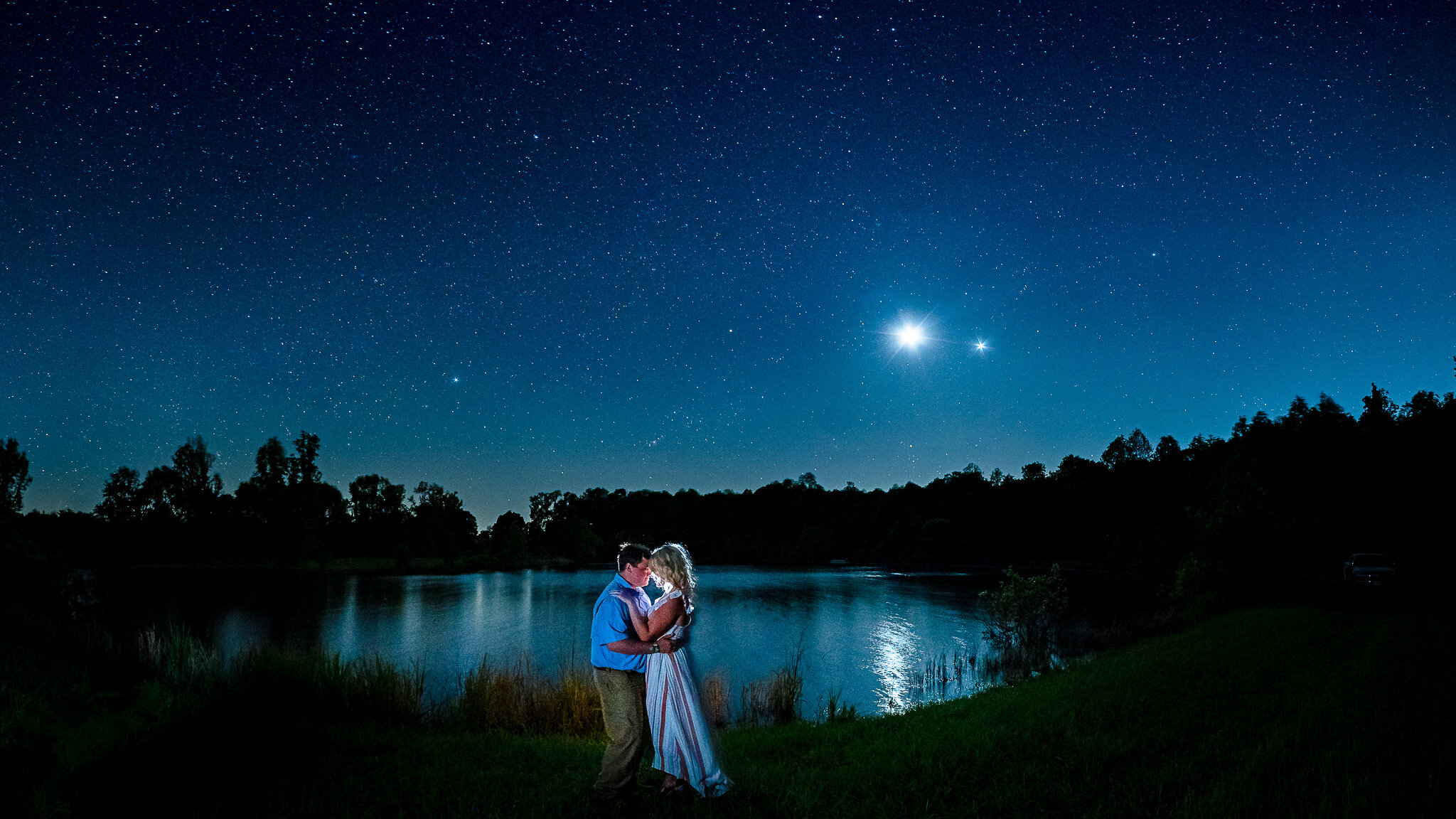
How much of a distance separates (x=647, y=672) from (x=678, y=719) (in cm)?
52

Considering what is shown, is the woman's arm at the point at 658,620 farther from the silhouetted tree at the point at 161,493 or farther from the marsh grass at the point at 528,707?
the silhouetted tree at the point at 161,493

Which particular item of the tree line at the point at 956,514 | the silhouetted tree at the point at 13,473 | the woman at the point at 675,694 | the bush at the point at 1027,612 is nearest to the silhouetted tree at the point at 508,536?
the tree line at the point at 956,514

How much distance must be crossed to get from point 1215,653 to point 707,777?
14816 millimetres

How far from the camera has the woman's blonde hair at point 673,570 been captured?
5836mm

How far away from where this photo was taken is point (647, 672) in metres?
6.11

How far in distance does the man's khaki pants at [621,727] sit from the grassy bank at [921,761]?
26 centimetres

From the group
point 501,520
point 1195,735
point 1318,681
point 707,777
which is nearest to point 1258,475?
point 1318,681

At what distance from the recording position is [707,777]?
6410 millimetres

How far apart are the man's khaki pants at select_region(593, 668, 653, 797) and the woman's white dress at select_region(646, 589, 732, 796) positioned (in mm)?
146

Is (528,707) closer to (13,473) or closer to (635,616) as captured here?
(635,616)

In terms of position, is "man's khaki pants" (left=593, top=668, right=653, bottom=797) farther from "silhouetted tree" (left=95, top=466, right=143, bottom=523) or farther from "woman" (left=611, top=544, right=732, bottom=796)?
"silhouetted tree" (left=95, top=466, right=143, bottom=523)

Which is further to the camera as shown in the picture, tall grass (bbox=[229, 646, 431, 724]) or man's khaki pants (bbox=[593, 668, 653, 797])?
tall grass (bbox=[229, 646, 431, 724])

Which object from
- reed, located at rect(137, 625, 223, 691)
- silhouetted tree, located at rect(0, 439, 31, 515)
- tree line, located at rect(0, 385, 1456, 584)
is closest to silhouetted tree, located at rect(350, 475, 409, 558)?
tree line, located at rect(0, 385, 1456, 584)

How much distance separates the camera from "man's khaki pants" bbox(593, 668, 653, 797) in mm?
6020
